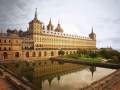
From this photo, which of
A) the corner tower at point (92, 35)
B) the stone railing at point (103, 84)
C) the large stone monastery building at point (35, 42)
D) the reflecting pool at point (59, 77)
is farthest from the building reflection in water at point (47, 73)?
the corner tower at point (92, 35)

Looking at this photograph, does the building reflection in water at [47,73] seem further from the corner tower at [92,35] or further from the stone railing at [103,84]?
the corner tower at [92,35]

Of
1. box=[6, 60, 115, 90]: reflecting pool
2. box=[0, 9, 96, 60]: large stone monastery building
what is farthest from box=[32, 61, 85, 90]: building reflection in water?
box=[0, 9, 96, 60]: large stone monastery building

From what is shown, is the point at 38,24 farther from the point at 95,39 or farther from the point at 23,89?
the point at 95,39

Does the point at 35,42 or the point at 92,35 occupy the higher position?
the point at 92,35

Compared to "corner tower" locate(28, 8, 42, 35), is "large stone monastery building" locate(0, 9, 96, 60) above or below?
below

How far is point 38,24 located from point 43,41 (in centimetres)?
756

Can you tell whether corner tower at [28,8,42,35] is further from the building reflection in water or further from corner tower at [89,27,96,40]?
corner tower at [89,27,96,40]

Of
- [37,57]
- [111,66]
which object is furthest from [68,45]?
[111,66]

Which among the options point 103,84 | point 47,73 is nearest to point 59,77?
point 47,73

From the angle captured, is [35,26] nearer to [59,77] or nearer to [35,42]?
[35,42]

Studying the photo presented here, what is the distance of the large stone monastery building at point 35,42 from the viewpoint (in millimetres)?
43322

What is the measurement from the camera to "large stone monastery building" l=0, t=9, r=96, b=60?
142 feet

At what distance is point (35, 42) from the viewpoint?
186ft

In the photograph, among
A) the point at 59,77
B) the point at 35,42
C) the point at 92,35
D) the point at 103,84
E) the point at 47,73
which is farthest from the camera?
the point at 92,35
